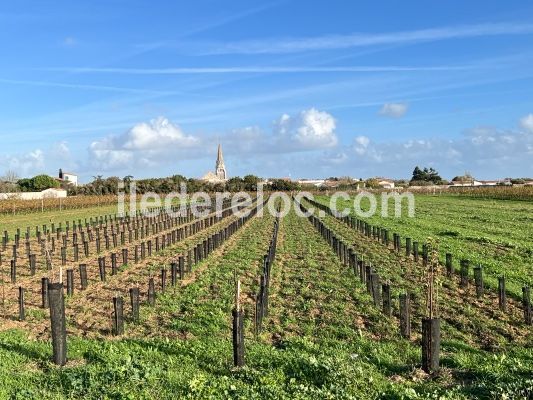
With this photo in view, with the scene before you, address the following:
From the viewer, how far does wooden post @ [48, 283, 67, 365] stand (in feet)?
21.7

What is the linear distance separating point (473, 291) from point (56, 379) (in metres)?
8.39

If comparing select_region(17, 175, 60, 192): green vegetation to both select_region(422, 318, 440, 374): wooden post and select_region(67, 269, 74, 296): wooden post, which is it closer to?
select_region(67, 269, 74, 296): wooden post

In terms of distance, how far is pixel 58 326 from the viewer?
671cm

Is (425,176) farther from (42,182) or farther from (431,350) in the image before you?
(431,350)

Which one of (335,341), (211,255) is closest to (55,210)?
(211,255)

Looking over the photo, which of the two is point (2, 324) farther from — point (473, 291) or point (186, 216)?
point (186, 216)

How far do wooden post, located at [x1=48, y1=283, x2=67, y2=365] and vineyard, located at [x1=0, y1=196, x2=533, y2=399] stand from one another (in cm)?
2

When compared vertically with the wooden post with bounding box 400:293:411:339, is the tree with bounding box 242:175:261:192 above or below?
above

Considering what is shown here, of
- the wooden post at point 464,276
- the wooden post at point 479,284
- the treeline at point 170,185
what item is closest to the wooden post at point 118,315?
the wooden post at point 479,284

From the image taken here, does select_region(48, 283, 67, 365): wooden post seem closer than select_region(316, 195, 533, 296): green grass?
Yes

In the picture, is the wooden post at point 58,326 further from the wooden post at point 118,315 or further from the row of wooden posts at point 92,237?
the row of wooden posts at point 92,237

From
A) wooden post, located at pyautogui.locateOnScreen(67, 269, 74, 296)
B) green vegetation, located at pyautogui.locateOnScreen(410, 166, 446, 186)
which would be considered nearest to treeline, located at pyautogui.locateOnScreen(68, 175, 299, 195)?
green vegetation, located at pyautogui.locateOnScreen(410, 166, 446, 186)

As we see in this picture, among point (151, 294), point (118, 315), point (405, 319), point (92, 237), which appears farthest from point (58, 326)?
point (92, 237)

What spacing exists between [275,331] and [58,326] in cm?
321
